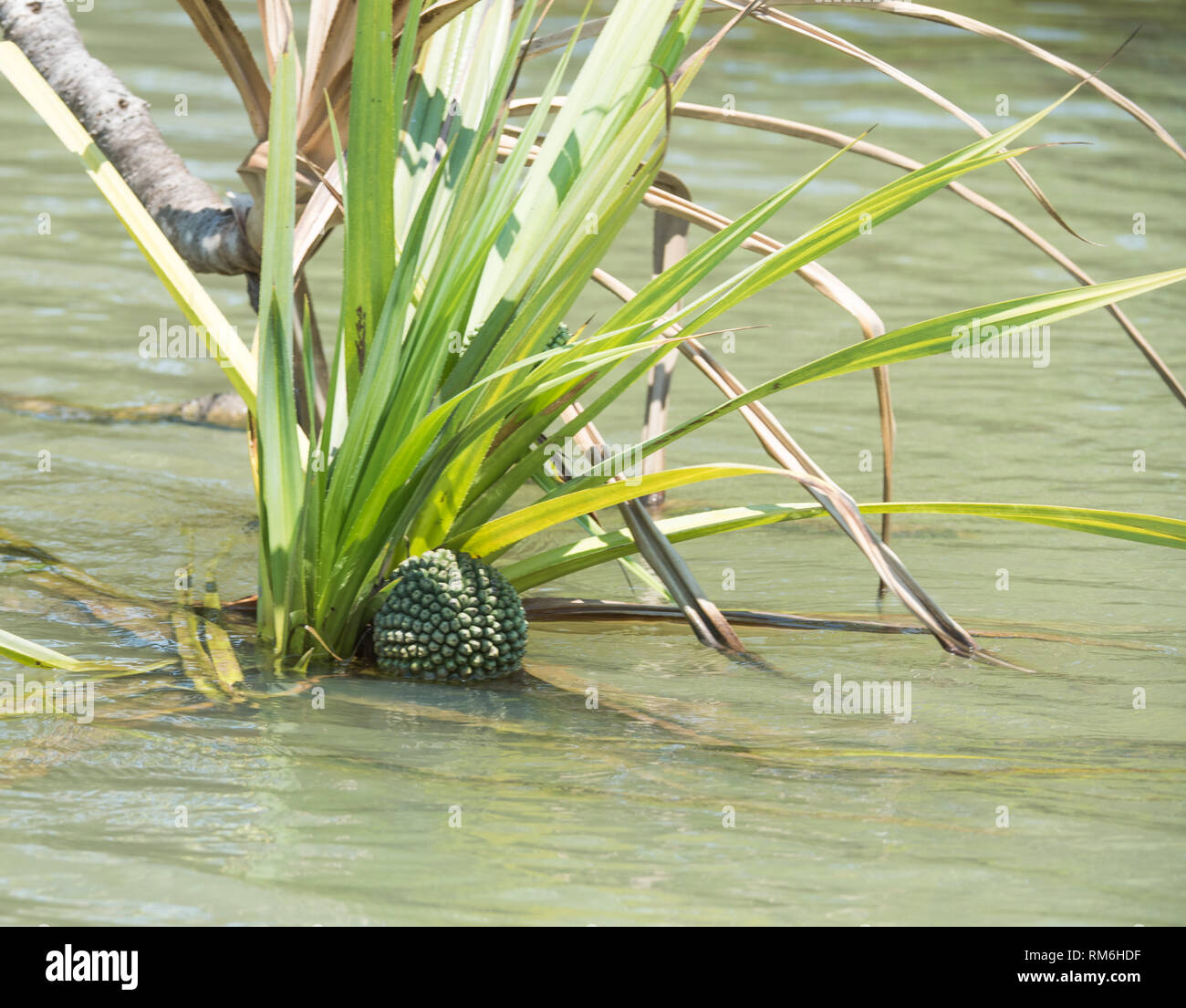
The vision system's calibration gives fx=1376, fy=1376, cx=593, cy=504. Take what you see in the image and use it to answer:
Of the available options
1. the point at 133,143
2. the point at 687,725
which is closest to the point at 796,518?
the point at 687,725

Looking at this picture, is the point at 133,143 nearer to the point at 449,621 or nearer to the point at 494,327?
the point at 494,327

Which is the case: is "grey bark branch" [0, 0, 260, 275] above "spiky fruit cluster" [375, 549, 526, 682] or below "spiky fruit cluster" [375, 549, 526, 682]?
above

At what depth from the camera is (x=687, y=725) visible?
189cm

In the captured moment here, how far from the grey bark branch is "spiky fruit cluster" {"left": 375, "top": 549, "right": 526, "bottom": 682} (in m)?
0.93

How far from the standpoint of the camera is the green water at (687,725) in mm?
1402

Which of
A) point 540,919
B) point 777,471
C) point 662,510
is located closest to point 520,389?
point 777,471

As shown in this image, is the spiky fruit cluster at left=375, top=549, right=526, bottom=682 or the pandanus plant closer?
the pandanus plant

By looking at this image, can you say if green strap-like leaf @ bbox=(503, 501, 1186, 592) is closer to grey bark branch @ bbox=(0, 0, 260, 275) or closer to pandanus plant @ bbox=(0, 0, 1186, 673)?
pandanus plant @ bbox=(0, 0, 1186, 673)

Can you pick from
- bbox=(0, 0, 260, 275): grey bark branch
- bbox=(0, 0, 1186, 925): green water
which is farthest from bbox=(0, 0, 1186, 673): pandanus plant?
bbox=(0, 0, 260, 275): grey bark branch

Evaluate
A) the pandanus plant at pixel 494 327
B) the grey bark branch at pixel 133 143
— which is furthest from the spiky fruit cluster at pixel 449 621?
the grey bark branch at pixel 133 143

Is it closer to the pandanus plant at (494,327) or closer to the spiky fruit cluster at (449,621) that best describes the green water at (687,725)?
the spiky fruit cluster at (449,621)

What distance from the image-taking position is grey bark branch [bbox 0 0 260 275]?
2.68 metres

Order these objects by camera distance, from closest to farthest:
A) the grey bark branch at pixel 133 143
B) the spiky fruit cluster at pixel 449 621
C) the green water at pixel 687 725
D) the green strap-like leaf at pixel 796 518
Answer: the green water at pixel 687 725 < the green strap-like leaf at pixel 796 518 < the spiky fruit cluster at pixel 449 621 < the grey bark branch at pixel 133 143

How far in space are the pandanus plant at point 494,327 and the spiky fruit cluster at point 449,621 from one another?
39 mm
